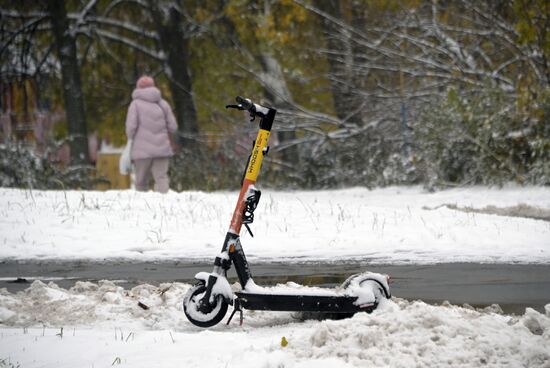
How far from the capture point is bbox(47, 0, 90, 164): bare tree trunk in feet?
86.7

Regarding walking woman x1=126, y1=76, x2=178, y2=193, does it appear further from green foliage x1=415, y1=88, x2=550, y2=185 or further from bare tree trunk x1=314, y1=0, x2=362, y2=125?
bare tree trunk x1=314, y1=0, x2=362, y2=125

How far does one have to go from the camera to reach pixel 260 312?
7.09 meters

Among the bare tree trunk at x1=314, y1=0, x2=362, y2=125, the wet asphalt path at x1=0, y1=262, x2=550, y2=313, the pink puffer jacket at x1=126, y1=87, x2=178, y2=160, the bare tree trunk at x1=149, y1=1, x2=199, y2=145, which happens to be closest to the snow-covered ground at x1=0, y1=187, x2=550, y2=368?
the wet asphalt path at x1=0, y1=262, x2=550, y2=313

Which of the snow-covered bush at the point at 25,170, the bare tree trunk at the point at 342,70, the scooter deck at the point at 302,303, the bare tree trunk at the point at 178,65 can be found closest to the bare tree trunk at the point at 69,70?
the bare tree trunk at the point at 178,65

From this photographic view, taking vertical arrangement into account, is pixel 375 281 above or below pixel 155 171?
below

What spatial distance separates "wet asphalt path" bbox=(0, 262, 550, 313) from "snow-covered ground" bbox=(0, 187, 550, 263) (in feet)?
1.62

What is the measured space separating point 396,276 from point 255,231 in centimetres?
336

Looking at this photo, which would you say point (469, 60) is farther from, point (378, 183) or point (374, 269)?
point (374, 269)

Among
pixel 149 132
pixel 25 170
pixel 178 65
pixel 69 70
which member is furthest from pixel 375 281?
pixel 178 65

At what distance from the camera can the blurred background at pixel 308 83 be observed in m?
19.2

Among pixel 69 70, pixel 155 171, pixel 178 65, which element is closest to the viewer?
pixel 155 171

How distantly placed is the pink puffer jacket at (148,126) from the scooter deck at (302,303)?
11.2 meters

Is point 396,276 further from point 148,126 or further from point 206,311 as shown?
point 148,126

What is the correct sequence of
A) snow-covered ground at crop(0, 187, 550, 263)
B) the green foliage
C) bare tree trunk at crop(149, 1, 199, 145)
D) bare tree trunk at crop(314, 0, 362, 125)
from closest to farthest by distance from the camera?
snow-covered ground at crop(0, 187, 550, 263) → the green foliage → bare tree trunk at crop(314, 0, 362, 125) → bare tree trunk at crop(149, 1, 199, 145)
